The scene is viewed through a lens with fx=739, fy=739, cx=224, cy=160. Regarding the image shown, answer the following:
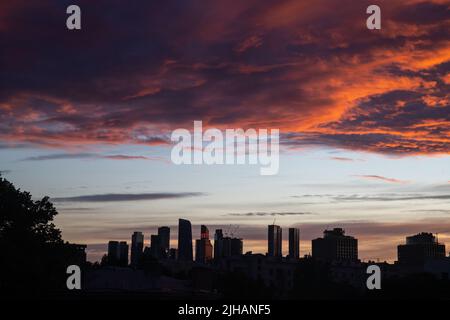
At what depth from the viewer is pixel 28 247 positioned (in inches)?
3418

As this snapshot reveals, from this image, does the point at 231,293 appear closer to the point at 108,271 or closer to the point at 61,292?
the point at 108,271

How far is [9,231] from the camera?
88812 millimetres

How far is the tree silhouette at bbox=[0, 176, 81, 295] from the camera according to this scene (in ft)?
278

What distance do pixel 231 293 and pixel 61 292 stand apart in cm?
6638

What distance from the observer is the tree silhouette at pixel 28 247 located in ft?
278

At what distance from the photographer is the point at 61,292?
284 feet
